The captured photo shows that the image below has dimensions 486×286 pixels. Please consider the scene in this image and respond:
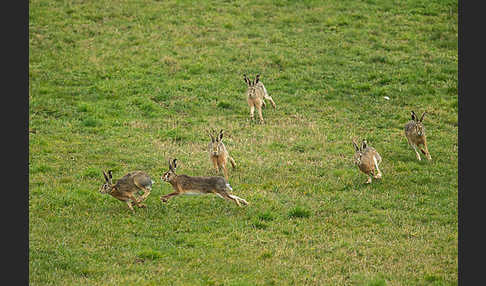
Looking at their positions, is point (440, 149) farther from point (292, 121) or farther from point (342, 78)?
point (342, 78)

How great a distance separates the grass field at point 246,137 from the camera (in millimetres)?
12367

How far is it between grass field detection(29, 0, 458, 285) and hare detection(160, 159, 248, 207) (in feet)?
1.18

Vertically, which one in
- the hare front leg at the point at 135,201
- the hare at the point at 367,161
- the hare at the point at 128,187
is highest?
the hare at the point at 367,161

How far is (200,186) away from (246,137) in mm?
5966

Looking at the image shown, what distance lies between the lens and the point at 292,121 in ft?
71.5

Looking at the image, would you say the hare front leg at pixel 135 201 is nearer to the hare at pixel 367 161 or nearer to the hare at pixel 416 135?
the hare at pixel 367 161

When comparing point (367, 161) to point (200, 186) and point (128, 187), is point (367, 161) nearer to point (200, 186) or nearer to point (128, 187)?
point (200, 186)

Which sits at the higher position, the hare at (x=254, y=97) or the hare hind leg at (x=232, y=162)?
the hare at (x=254, y=97)

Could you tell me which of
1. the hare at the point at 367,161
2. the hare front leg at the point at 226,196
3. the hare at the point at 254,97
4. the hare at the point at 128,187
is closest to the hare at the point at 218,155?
the hare front leg at the point at 226,196

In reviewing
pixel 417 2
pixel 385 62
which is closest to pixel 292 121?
pixel 385 62

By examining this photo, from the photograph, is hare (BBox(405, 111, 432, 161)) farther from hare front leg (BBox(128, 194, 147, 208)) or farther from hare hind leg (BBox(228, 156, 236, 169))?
hare front leg (BBox(128, 194, 147, 208))

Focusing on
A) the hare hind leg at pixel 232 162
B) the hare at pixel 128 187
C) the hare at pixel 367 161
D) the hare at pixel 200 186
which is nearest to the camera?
the hare at pixel 200 186

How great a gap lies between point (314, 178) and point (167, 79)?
33.3 ft

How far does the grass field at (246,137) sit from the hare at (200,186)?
36 centimetres
